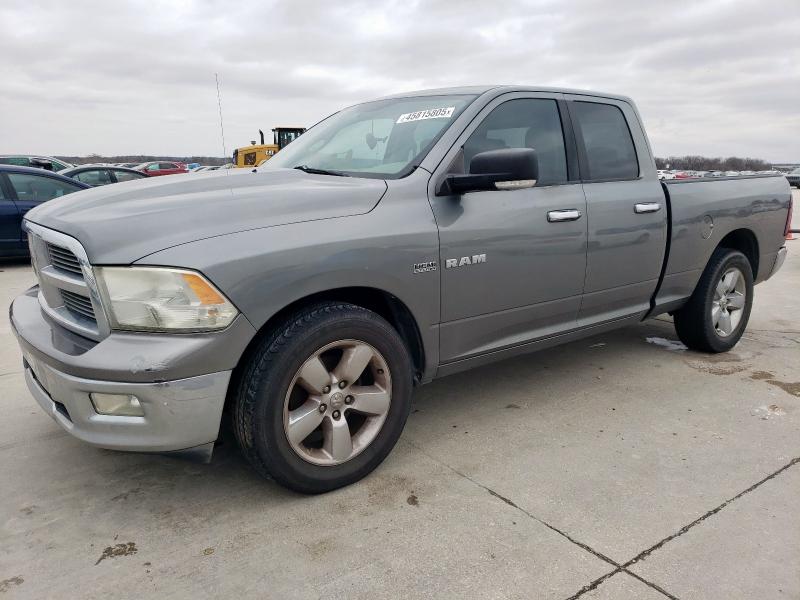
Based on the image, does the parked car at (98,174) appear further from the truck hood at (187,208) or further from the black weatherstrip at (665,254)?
the black weatherstrip at (665,254)

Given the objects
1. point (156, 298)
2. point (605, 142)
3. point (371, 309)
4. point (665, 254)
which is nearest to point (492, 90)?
point (605, 142)

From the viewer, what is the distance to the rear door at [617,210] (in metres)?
3.56

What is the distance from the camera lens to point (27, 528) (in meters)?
2.42

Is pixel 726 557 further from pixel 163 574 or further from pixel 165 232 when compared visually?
pixel 165 232

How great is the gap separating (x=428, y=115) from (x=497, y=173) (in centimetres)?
71

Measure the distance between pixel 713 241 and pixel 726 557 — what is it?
2.69 metres

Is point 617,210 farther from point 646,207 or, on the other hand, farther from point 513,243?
point 513,243

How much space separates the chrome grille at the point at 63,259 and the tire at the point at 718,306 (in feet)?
13.1

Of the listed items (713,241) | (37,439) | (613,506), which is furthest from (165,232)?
(713,241)

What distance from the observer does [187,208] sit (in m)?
2.35

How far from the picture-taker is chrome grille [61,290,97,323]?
2.34m

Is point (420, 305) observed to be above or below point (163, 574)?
above

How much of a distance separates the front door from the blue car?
7.42 meters

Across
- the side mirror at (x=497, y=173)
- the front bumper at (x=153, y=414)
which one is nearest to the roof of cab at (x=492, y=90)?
the side mirror at (x=497, y=173)
